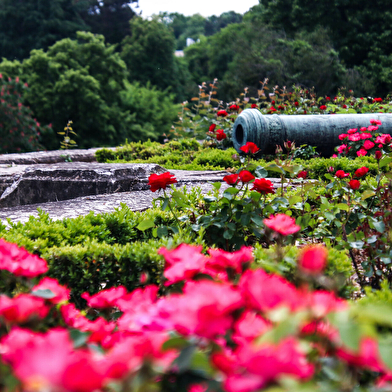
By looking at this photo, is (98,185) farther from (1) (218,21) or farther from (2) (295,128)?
(1) (218,21)

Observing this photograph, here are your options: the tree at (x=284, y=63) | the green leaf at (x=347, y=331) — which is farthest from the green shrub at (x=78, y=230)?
the tree at (x=284, y=63)

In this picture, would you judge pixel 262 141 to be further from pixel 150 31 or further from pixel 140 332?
pixel 150 31

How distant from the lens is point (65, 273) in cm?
170

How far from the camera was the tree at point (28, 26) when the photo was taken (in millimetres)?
19969

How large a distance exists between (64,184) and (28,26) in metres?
20.6

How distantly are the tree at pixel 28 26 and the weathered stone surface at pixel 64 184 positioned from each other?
19.1 meters

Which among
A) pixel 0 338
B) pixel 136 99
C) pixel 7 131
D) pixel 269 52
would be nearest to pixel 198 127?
pixel 7 131

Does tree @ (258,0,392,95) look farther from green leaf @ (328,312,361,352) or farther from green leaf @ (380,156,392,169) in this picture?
green leaf @ (328,312,361,352)

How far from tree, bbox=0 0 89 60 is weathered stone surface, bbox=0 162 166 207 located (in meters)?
19.1

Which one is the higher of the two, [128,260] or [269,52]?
[269,52]

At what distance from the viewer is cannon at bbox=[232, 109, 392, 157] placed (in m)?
5.19

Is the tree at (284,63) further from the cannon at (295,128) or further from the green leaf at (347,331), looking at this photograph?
the green leaf at (347,331)

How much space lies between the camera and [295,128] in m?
5.38

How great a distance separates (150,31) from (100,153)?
18867mm
